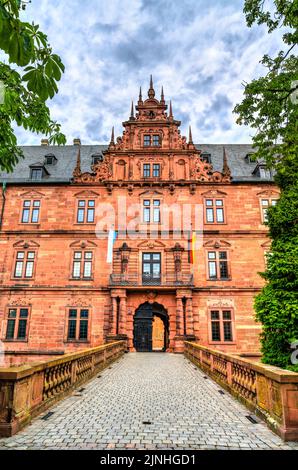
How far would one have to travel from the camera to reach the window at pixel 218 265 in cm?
2272

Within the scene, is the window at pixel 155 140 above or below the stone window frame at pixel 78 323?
above

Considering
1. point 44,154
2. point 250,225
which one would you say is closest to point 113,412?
point 250,225

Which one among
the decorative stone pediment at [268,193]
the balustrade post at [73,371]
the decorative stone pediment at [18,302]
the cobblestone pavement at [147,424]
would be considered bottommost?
the cobblestone pavement at [147,424]

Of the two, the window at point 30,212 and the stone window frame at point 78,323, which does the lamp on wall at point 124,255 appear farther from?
the window at point 30,212

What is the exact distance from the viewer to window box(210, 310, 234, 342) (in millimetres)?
21578

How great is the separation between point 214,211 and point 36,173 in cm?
1487

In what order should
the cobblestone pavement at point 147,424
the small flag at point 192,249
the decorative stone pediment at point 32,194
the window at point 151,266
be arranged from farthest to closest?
the decorative stone pediment at point 32,194 → the window at point 151,266 → the small flag at point 192,249 → the cobblestone pavement at point 147,424

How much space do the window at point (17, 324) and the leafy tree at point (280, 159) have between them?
58.1 feet

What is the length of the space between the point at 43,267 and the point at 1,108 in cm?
1963

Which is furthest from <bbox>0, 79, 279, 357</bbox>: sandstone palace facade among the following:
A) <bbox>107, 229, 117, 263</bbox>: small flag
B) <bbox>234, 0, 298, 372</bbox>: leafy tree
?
<bbox>234, 0, 298, 372</bbox>: leafy tree

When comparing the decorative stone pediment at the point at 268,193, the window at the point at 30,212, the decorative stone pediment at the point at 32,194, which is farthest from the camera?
the decorative stone pediment at the point at 32,194

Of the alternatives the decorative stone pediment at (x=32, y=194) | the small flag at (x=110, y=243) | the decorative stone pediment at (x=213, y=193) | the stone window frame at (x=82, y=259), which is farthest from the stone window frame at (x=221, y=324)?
the decorative stone pediment at (x=32, y=194)

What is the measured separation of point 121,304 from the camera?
21672 millimetres
